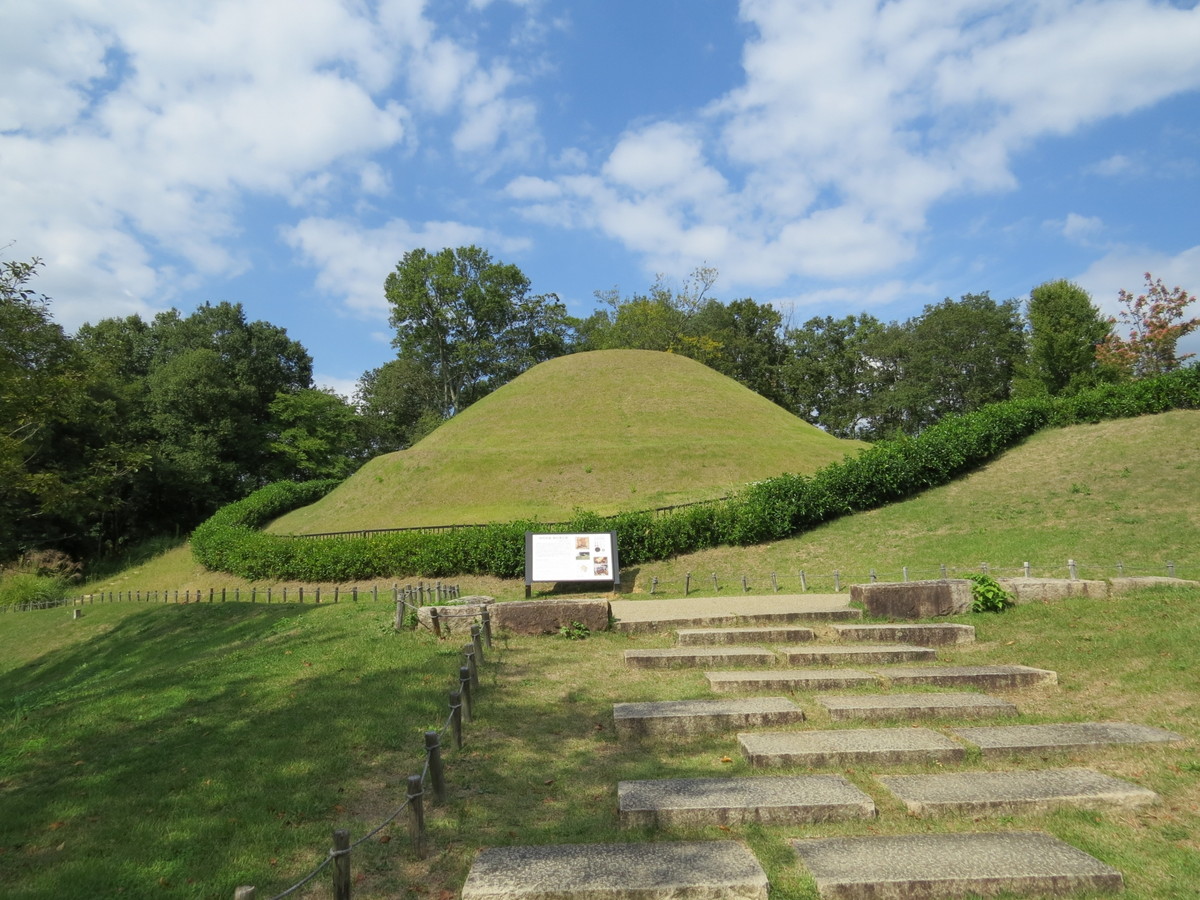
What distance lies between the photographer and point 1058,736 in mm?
5934

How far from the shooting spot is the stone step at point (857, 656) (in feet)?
28.7

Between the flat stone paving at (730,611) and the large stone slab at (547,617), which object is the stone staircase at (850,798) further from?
the large stone slab at (547,617)

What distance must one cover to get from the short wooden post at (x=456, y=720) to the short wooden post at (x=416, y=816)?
5.96ft

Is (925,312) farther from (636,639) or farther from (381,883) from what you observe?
(381,883)

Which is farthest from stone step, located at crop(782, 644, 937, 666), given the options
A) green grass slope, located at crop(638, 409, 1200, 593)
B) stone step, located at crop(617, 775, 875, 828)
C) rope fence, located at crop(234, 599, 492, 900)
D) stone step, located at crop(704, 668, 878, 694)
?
green grass slope, located at crop(638, 409, 1200, 593)

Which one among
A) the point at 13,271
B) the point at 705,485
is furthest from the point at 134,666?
the point at 705,485

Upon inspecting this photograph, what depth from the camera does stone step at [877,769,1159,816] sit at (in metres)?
4.75

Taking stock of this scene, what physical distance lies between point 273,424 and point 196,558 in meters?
20.2

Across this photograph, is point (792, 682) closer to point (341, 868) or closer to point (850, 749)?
point (850, 749)

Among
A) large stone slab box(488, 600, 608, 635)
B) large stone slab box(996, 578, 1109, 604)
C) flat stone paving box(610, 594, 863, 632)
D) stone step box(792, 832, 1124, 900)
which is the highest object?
large stone slab box(996, 578, 1109, 604)

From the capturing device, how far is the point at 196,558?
33.0m

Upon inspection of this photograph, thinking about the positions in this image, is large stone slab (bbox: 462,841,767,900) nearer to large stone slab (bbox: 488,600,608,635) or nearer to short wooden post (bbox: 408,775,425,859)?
short wooden post (bbox: 408,775,425,859)

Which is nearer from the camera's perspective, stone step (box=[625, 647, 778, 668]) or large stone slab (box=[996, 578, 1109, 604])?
stone step (box=[625, 647, 778, 668])

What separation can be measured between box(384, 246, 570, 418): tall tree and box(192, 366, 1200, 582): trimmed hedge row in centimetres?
4167
